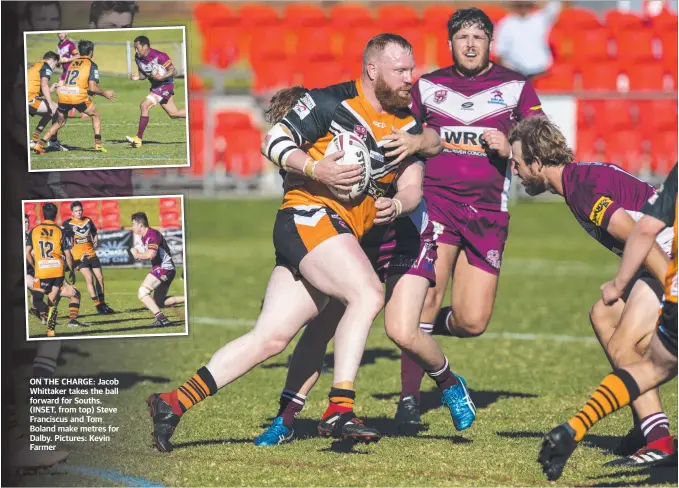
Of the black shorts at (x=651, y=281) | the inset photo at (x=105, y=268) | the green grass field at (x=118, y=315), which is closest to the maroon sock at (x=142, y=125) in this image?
the inset photo at (x=105, y=268)

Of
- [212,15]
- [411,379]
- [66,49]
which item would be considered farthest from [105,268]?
[212,15]

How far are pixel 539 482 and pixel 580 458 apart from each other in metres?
0.71

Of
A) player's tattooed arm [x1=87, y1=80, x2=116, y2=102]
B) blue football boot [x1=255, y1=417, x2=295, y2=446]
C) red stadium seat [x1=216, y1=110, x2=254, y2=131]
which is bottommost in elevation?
blue football boot [x1=255, y1=417, x2=295, y2=446]

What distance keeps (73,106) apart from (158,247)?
122 cm

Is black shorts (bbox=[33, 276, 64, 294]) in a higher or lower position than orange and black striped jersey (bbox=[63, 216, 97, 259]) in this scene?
lower

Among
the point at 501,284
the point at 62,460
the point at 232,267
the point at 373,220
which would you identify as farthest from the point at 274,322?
the point at 232,267

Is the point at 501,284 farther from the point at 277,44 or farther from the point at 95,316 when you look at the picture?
the point at 277,44

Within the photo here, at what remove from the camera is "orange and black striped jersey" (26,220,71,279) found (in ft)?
24.6

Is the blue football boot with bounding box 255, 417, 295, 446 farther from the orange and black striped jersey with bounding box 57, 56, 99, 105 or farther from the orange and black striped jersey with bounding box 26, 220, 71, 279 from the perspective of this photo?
the orange and black striped jersey with bounding box 57, 56, 99, 105

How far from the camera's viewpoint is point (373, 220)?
6.93 metres

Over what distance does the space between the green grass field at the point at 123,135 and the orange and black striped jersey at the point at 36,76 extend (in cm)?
9

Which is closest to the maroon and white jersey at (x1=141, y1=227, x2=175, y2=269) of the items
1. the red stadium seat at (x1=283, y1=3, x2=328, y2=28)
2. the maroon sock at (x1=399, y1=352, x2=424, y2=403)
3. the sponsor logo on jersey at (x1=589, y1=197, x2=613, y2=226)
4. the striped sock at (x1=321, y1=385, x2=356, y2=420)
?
the maroon sock at (x1=399, y1=352, x2=424, y2=403)

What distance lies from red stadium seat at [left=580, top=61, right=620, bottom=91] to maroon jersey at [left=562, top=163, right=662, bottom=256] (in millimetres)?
19159

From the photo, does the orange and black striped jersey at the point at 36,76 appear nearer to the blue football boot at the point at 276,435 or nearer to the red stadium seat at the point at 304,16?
the blue football boot at the point at 276,435
